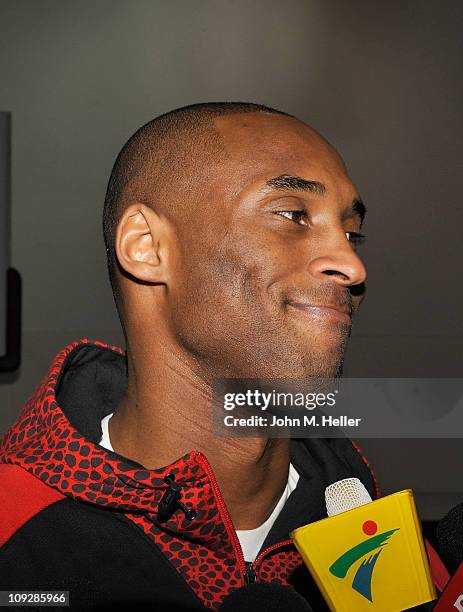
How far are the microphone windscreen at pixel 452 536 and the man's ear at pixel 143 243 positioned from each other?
339 mm

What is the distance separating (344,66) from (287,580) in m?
1.48

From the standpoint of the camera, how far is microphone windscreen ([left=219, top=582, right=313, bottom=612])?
0.47 meters

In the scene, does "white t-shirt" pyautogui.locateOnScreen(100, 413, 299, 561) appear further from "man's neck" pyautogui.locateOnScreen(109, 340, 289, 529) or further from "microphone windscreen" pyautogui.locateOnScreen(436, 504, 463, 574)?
"microphone windscreen" pyautogui.locateOnScreen(436, 504, 463, 574)

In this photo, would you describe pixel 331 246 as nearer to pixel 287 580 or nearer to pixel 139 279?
pixel 139 279

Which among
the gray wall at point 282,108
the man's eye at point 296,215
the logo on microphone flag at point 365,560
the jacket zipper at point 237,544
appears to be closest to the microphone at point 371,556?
the logo on microphone flag at point 365,560

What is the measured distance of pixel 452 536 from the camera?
1.98 ft

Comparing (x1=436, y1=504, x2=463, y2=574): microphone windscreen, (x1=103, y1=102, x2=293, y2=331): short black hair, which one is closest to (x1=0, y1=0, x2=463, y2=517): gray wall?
(x1=103, y1=102, x2=293, y2=331): short black hair

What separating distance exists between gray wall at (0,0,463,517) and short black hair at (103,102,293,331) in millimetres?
1044

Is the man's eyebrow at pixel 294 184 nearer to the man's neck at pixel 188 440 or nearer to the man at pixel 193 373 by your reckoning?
the man at pixel 193 373

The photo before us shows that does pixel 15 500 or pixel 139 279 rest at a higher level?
pixel 139 279

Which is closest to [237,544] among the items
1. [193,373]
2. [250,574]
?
[250,574]

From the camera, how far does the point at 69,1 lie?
1.88m

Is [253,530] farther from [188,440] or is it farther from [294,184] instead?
[294,184]

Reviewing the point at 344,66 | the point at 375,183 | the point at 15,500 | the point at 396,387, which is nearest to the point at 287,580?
the point at 15,500
